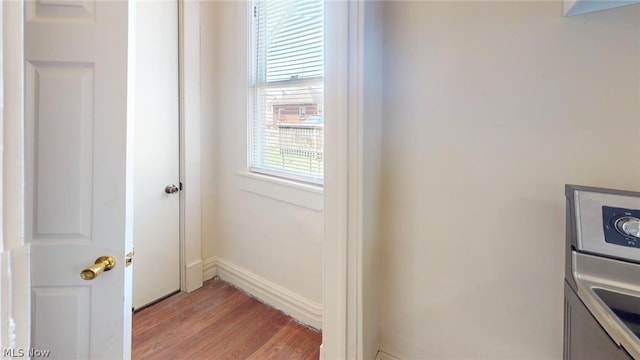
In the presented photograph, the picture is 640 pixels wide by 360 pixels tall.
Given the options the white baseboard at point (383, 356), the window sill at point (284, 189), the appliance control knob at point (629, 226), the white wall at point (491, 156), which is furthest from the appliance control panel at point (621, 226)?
the window sill at point (284, 189)

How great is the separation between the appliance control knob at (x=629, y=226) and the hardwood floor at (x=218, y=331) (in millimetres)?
1487

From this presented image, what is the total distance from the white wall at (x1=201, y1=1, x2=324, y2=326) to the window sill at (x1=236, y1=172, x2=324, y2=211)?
0.11ft

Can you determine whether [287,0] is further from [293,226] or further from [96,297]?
[96,297]

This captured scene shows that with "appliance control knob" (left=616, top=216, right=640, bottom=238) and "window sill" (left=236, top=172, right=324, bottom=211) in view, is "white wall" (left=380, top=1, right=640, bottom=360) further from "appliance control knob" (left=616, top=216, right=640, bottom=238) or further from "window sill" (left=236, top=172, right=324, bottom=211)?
"window sill" (left=236, top=172, right=324, bottom=211)

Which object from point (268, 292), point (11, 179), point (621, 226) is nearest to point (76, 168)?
point (11, 179)

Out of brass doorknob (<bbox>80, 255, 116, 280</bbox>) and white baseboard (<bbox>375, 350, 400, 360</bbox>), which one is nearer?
brass doorknob (<bbox>80, 255, 116, 280</bbox>)

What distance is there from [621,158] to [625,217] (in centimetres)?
30

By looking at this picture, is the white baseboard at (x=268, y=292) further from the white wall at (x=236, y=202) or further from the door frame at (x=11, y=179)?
the door frame at (x=11, y=179)

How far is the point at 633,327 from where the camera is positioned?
61cm

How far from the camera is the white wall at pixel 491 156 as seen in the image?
988 mm

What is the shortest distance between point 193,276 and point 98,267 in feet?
5.19

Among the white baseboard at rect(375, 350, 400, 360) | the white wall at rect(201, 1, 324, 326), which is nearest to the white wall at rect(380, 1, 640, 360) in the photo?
the white baseboard at rect(375, 350, 400, 360)

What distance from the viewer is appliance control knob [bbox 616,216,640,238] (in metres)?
0.77

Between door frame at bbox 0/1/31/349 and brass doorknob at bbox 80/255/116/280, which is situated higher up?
door frame at bbox 0/1/31/349
